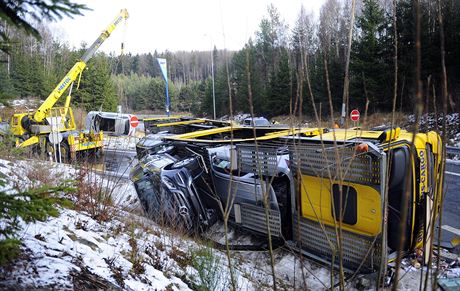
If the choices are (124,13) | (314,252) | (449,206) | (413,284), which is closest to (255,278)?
(314,252)

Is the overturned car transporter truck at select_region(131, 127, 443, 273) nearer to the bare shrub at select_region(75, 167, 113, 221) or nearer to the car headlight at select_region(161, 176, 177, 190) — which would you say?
the car headlight at select_region(161, 176, 177, 190)

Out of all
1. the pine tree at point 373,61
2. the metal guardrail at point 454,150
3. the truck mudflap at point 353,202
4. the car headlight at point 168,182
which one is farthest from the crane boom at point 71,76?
the pine tree at point 373,61

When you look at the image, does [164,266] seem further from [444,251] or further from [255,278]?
[444,251]

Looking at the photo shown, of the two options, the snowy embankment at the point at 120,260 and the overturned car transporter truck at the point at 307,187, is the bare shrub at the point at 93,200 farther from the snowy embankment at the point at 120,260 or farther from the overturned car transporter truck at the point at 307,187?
the overturned car transporter truck at the point at 307,187

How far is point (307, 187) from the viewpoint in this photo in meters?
4.68

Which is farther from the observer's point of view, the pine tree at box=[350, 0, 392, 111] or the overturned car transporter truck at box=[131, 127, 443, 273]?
the pine tree at box=[350, 0, 392, 111]

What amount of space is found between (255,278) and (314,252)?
1.04m

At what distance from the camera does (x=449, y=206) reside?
6.92 metres

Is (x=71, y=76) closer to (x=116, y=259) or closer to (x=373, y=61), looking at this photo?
(x=116, y=259)

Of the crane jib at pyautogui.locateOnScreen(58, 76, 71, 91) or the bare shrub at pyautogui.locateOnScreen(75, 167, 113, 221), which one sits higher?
the crane jib at pyautogui.locateOnScreen(58, 76, 71, 91)

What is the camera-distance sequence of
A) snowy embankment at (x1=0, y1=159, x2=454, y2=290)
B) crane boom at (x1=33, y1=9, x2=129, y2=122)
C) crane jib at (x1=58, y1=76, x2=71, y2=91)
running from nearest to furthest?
1. snowy embankment at (x1=0, y1=159, x2=454, y2=290)
2. crane boom at (x1=33, y1=9, x2=129, y2=122)
3. crane jib at (x1=58, y1=76, x2=71, y2=91)

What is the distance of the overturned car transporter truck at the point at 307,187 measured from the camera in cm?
389

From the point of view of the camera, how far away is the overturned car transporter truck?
12.8 ft

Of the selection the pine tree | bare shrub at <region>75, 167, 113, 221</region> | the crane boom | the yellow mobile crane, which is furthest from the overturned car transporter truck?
the pine tree
